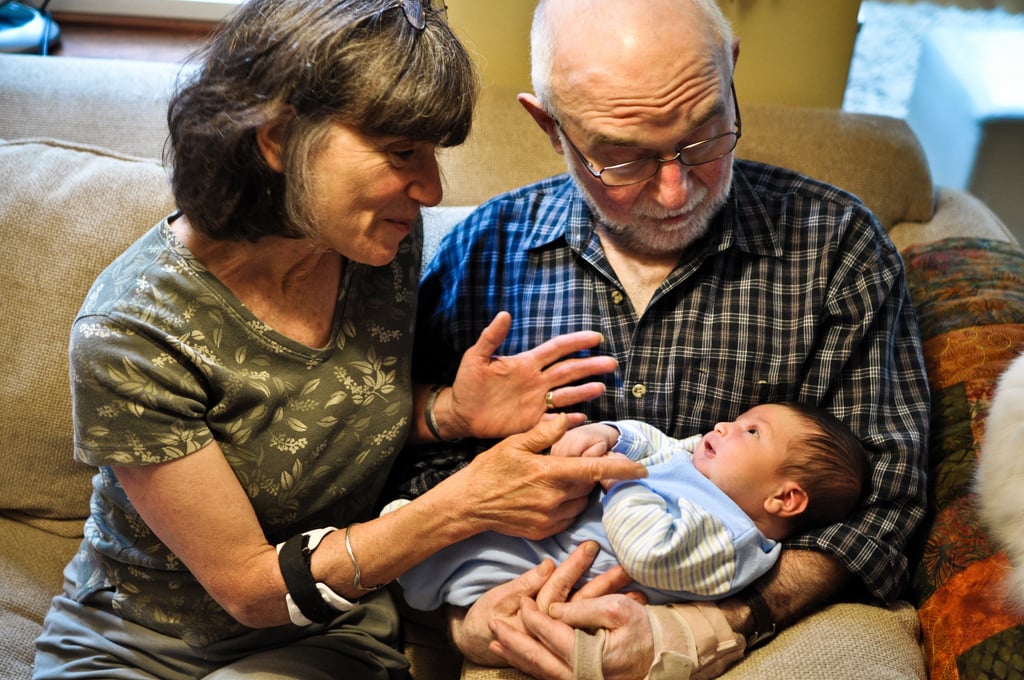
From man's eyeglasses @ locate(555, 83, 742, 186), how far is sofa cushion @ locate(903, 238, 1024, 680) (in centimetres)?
61

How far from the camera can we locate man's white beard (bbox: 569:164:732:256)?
1.71 meters

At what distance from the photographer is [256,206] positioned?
143cm

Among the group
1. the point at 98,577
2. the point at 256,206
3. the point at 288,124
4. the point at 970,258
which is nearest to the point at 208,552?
the point at 98,577

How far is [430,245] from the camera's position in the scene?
2.08m

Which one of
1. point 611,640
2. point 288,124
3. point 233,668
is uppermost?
point 288,124

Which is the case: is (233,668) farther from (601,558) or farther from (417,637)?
(601,558)

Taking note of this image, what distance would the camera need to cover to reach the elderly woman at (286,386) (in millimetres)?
1384

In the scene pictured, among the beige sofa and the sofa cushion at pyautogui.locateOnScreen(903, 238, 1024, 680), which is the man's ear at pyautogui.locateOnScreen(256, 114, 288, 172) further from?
the sofa cushion at pyautogui.locateOnScreen(903, 238, 1024, 680)

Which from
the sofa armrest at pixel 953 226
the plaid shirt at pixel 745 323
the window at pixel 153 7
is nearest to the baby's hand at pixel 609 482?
the plaid shirt at pixel 745 323

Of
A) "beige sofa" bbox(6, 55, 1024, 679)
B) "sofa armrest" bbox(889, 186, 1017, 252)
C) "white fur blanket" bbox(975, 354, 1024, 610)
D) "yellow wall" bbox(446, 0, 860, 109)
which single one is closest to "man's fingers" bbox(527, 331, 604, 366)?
"beige sofa" bbox(6, 55, 1024, 679)

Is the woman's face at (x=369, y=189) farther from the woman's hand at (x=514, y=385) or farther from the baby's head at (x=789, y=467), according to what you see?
the baby's head at (x=789, y=467)

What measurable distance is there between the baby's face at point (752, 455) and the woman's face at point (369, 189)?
624 mm

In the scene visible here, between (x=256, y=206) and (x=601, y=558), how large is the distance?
777mm

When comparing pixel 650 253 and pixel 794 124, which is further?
pixel 794 124
